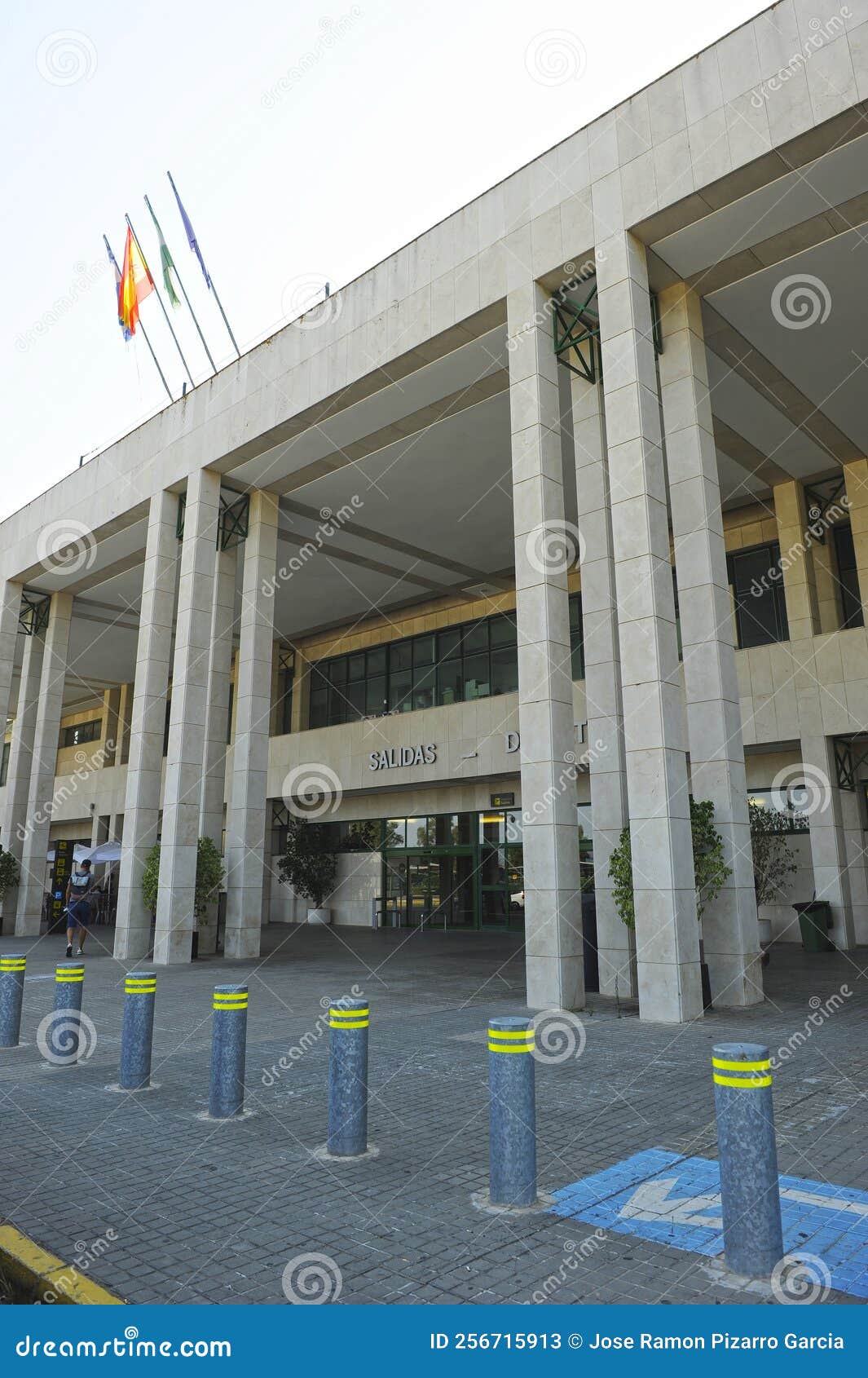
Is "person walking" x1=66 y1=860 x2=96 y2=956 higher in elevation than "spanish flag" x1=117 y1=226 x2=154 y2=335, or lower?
lower

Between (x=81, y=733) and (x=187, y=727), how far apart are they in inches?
1098

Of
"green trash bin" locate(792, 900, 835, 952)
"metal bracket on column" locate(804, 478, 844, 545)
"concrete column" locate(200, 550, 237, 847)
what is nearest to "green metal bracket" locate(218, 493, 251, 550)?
"concrete column" locate(200, 550, 237, 847)

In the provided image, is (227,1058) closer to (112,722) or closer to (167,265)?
(167,265)

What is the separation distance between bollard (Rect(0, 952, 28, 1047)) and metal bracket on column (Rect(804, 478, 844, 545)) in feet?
58.0

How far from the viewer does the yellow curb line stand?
139 inches

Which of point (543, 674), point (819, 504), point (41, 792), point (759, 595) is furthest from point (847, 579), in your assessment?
point (41, 792)

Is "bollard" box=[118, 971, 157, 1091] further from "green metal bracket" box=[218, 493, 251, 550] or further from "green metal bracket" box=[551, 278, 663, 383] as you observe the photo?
"green metal bracket" box=[218, 493, 251, 550]

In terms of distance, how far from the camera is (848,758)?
1884 cm

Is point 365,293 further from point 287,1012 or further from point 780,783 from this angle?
point 780,783

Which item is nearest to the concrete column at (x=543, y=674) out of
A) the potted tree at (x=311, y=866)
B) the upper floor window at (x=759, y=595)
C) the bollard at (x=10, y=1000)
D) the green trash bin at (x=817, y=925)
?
the bollard at (x=10, y=1000)

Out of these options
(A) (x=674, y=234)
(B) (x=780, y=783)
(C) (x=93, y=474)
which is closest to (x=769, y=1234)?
(A) (x=674, y=234)

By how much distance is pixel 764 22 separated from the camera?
11.0m

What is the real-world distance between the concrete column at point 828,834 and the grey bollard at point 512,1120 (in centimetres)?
1557

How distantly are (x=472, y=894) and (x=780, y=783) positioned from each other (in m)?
9.92
